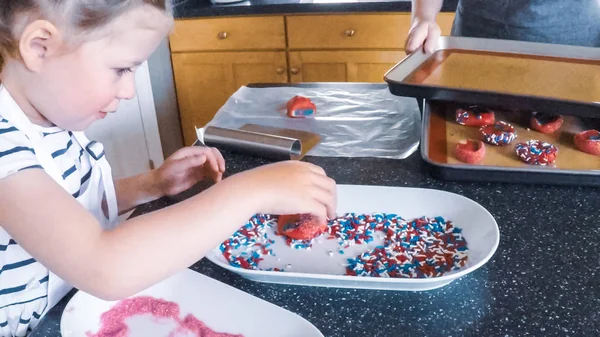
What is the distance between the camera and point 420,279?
2.17 feet

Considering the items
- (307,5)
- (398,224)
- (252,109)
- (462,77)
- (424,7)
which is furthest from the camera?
(307,5)

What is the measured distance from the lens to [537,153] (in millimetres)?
935

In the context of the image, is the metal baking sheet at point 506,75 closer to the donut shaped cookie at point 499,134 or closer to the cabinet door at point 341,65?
the donut shaped cookie at point 499,134

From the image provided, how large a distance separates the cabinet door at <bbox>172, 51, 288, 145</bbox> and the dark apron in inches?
42.5

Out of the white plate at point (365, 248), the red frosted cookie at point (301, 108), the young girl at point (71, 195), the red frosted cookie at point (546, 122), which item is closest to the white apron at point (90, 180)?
the young girl at point (71, 195)

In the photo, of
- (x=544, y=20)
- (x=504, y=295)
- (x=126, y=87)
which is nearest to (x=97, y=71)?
(x=126, y=87)

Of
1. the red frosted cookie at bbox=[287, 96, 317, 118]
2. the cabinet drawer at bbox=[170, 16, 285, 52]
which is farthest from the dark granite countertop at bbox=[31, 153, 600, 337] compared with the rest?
the cabinet drawer at bbox=[170, 16, 285, 52]

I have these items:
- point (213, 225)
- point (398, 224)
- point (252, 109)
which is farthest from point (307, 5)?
point (213, 225)

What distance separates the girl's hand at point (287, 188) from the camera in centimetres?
67

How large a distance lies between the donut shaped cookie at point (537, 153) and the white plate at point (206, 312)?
517mm

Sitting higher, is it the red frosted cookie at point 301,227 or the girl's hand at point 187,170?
the girl's hand at point 187,170

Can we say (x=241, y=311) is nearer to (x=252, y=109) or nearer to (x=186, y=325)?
Answer: (x=186, y=325)

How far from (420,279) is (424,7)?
3.03ft

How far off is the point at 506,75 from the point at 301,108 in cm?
43
